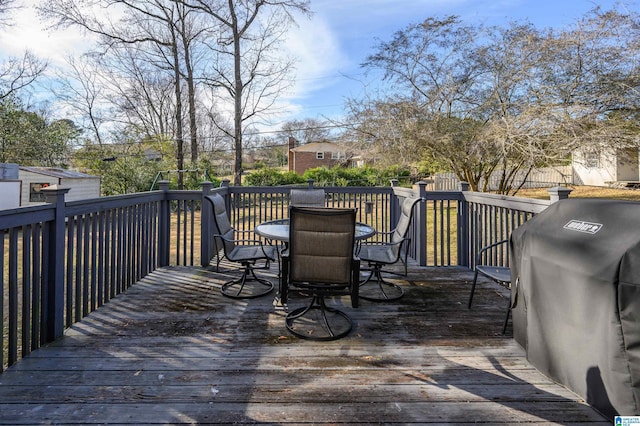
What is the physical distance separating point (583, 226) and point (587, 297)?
0.35 m

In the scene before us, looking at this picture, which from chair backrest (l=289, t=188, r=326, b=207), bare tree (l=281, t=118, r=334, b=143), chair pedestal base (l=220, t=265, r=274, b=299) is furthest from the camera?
bare tree (l=281, t=118, r=334, b=143)

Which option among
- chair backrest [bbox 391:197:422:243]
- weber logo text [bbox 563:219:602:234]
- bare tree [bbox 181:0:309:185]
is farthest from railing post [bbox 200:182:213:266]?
bare tree [bbox 181:0:309:185]

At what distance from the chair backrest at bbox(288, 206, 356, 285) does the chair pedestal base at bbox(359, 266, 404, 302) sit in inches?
37.5

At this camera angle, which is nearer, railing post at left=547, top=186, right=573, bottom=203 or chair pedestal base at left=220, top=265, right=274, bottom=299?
railing post at left=547, top=186, right=573, bottom=203

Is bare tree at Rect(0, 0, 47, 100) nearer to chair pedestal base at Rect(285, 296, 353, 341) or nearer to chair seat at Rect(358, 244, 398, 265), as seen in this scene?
chair seat at Rect(358, 244, 398, 265)

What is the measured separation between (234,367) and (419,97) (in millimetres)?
11526

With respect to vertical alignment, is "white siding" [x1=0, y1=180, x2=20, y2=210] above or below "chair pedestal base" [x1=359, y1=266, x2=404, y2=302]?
above

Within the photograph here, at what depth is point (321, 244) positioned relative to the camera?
263 cm

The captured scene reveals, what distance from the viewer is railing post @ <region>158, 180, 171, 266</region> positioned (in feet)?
14.8

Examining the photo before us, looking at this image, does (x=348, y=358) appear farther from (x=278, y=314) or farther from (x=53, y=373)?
(x=53, y=373)

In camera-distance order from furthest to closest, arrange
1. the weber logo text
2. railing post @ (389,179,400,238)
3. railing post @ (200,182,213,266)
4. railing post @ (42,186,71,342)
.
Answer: railing post @ (389,179,400,238) < railing post @ (200,182,213,266) < railing post @ (42,186,71,342) < the weber logo text

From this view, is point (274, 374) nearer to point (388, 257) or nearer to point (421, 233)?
point (388, 257)

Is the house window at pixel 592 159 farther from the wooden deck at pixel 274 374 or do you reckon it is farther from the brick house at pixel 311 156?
the brick house at pixel 311 156

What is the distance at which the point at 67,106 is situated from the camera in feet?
61.6
